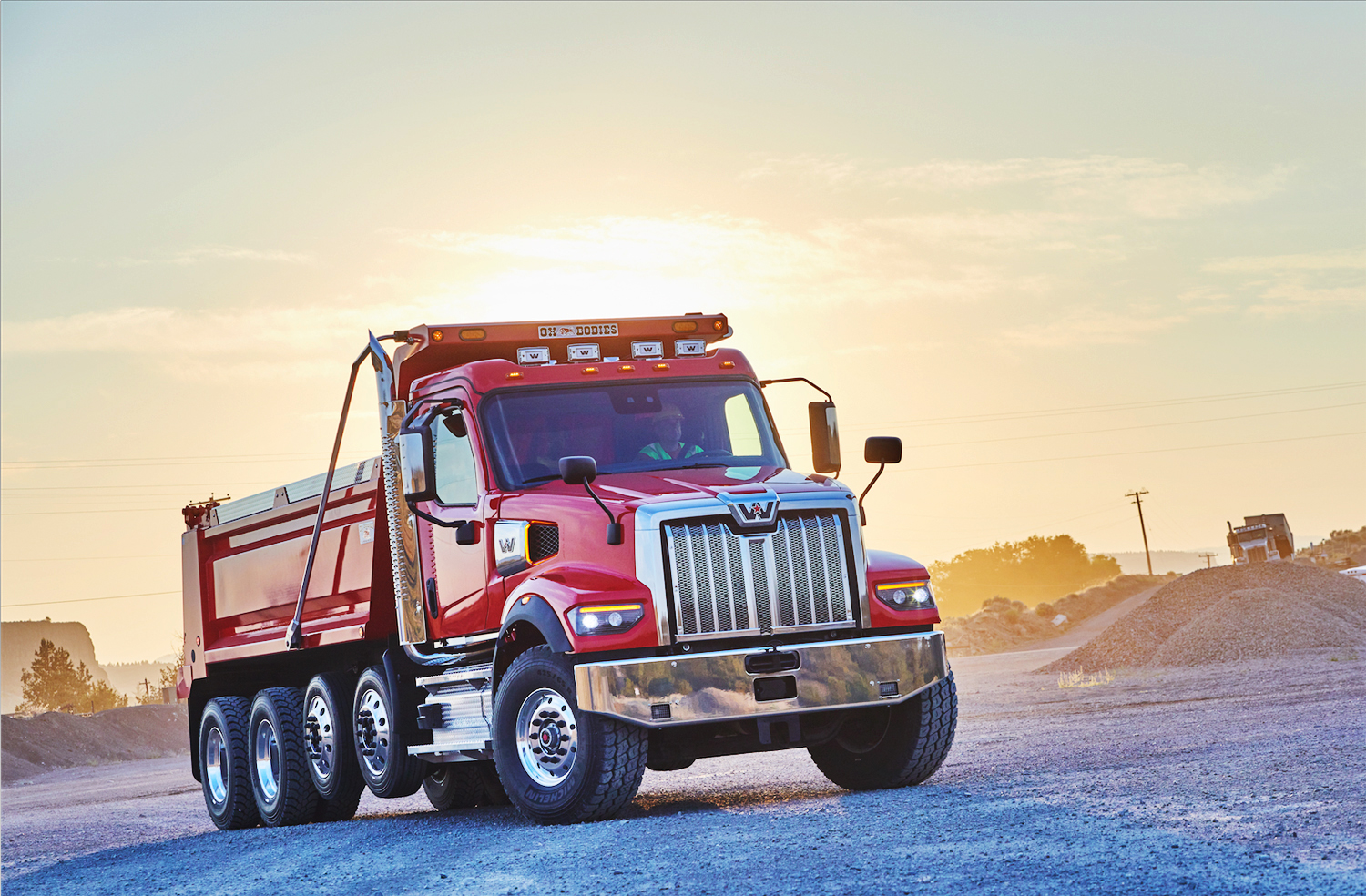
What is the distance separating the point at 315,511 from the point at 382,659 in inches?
76.4

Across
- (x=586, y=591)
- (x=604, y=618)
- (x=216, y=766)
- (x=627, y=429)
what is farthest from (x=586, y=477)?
(x=216, y=766)

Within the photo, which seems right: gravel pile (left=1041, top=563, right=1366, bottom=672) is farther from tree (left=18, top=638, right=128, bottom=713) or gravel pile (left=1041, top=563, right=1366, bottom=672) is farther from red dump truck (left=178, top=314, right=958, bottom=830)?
tree (left=18, top=638, right=128, bottom=713)

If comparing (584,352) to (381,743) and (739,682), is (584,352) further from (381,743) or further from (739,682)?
(381,743)

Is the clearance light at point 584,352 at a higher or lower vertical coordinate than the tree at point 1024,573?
lower

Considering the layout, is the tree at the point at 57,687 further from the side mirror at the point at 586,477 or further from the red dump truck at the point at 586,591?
the side mirror at the point at 586,477

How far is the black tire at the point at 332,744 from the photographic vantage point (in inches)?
543

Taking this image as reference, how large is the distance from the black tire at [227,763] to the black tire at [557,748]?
534 centimetres

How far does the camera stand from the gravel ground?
24.4 ft

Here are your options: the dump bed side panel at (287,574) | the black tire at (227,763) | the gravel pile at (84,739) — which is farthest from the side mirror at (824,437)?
the gravel pile at (84,739)

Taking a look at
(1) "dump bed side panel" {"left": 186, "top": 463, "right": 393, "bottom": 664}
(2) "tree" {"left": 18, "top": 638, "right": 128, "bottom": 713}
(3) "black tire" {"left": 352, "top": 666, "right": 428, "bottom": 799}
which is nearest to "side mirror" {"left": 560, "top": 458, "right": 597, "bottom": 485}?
(1) "dump bed side panel" {"left": 186, "top": 463, "right": 393, "bottom": 664}

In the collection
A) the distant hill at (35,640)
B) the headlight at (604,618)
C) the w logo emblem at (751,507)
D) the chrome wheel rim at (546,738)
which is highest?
the distant hill at (35,640)

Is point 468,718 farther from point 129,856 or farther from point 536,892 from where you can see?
point 536,892

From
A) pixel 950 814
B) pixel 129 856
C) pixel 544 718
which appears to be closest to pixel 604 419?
pixel 544 718

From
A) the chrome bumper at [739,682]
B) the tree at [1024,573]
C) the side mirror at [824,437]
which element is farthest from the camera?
the tree at [1024,573]
